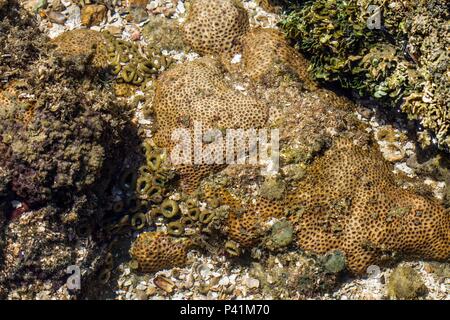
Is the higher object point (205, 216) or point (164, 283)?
point (205, 216)

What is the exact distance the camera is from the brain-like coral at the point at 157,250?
6348mm

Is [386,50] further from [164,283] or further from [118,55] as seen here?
[164,283]

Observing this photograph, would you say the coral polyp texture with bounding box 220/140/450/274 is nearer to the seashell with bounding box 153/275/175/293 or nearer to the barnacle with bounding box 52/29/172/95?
the seashell with bounding box 153/275/175/293

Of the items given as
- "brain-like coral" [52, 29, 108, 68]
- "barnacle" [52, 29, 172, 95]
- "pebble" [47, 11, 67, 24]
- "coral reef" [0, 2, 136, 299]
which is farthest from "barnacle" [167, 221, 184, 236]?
"pebble" [47, 11, 67, 24]

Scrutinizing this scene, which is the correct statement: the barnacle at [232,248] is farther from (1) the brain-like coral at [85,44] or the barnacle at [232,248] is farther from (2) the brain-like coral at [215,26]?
(1) the brain-like coral at [85,44]

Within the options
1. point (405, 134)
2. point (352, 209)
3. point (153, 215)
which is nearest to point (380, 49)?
point (405, 134)

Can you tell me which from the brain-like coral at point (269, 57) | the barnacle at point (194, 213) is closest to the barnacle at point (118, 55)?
the brain-like coral at point (269, 57)

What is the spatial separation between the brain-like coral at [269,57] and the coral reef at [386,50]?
0.16 metres

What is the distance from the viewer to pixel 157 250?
6.35 metres

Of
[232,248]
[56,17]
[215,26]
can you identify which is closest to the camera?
[232,248]

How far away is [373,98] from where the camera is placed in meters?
6.79

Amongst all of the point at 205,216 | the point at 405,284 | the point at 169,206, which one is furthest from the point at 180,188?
the point at 405,284

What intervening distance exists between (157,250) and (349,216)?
261 centimetres
